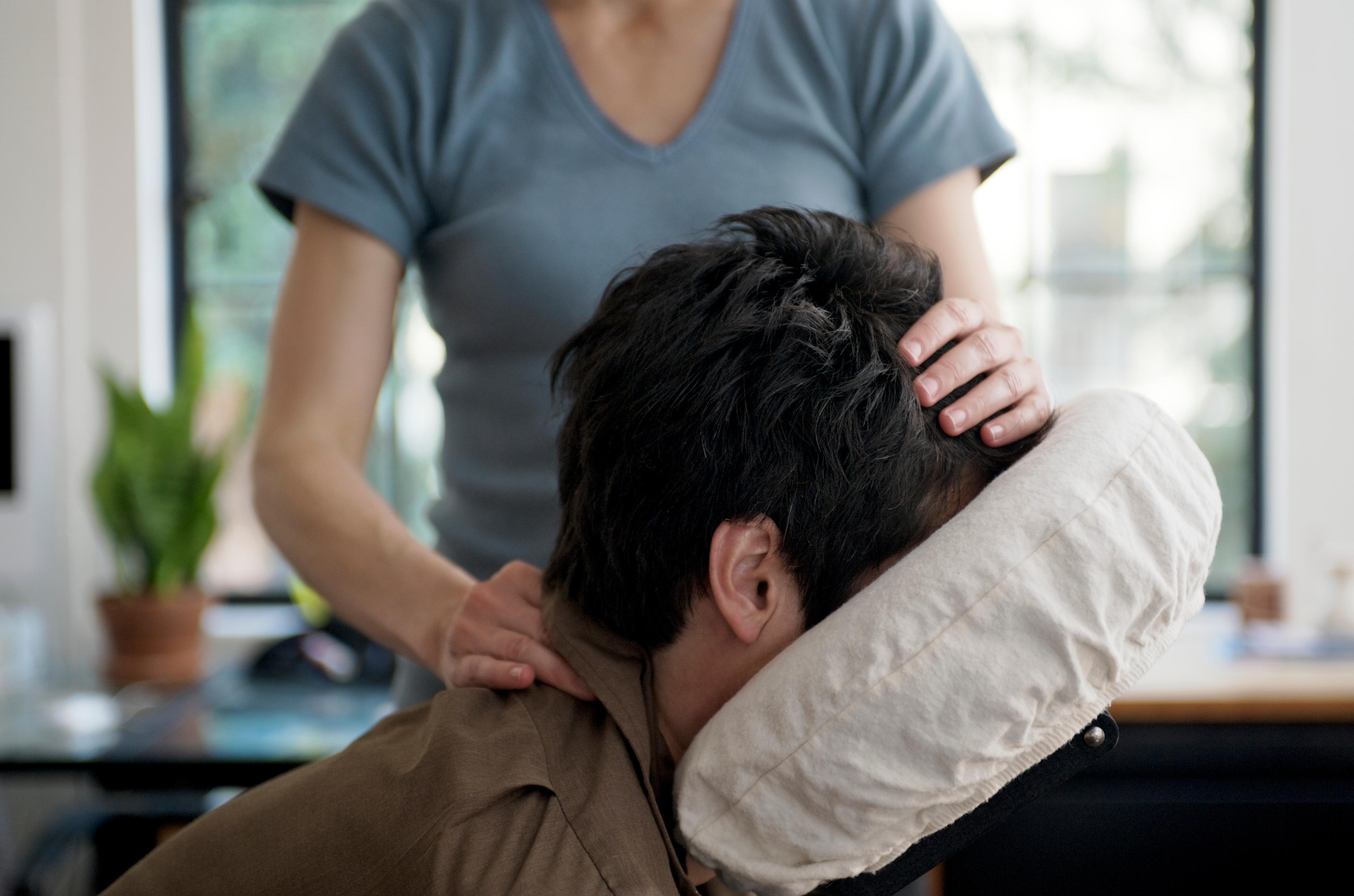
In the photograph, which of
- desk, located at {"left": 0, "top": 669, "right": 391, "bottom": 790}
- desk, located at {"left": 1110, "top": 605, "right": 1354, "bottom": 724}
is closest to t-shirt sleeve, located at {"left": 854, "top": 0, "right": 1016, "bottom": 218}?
desk, located at {"left": 1110, "top": 605, "right": 1354, "bottom": 724}

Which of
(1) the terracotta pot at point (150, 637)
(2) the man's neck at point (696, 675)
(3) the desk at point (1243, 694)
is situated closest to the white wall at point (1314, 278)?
(3) the desk at point (1243, 694)

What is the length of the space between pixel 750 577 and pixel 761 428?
0.11 m

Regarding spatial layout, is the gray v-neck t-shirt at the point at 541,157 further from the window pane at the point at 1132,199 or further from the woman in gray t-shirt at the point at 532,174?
the window pane at the point at 1132,199

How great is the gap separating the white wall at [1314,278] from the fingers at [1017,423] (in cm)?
264

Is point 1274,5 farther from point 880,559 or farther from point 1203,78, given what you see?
point 880,559

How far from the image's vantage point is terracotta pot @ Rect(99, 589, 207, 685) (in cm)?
279

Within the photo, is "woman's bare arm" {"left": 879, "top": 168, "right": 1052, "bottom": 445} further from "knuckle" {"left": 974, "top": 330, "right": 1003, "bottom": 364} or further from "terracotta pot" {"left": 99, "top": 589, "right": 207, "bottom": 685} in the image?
"terracotta pot" {"left": 99, "top": 589, "right": 207, "bottom": 685}

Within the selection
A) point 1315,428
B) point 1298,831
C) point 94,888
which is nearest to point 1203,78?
point 1315,428

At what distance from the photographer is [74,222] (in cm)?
320

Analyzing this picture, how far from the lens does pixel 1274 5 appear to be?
3.14 m

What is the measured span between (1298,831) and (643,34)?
204 centimetres

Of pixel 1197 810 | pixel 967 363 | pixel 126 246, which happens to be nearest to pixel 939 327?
pixel 967 363

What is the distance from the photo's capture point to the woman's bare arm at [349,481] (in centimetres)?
91

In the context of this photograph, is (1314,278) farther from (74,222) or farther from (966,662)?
(74,222)
